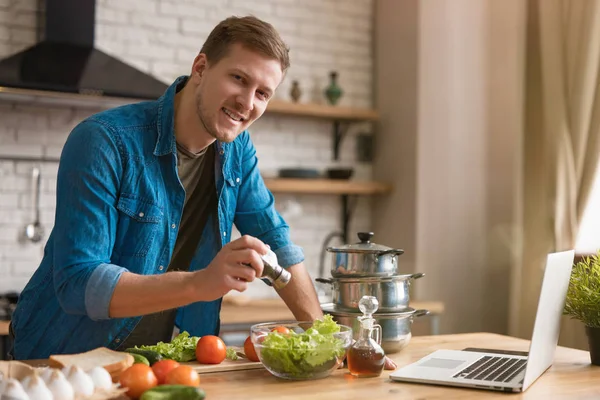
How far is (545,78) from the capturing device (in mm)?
4430

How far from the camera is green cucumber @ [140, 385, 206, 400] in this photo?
138 centimetres

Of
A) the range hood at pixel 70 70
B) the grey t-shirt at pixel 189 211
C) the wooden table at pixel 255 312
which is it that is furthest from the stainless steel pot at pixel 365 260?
the range hood at pixel 70 70

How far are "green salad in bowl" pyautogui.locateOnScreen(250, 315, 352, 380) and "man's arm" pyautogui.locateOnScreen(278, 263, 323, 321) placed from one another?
1.78 ft

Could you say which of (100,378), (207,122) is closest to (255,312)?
(207,122)

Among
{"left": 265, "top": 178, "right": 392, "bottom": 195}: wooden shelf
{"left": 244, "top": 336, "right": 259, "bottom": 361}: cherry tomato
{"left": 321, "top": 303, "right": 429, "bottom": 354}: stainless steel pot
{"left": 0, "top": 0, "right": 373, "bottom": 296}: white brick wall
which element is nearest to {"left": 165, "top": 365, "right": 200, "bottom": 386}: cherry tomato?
{"left": 244, "top": 336, "right": 259, "bottom": 361}: cherry tomato

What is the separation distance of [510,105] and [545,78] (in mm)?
361

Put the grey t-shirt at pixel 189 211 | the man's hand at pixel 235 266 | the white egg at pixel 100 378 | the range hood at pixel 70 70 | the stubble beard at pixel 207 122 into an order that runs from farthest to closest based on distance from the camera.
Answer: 1. the range hood at pixel 70 70
2. the grey t-shirt at pixel 189 211
3. the stubble beard at pixel 207 122
4. the man's hand at pixel 235 266
5. the white egg at pixel 100 378

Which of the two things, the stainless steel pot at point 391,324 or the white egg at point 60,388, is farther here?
the stainless steel pot at point 391,324

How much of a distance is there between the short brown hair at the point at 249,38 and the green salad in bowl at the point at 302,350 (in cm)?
74

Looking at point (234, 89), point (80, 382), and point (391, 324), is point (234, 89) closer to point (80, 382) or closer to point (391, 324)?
point (391, 324)

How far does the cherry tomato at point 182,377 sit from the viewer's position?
4.84ft

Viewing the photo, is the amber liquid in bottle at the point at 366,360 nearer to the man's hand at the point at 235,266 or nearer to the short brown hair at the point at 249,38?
the man's hand at the point at 235,266

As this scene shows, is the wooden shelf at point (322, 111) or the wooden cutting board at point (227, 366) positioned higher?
the wooden shelf at point (322, 111)

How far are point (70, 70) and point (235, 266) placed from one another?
2443 mm
